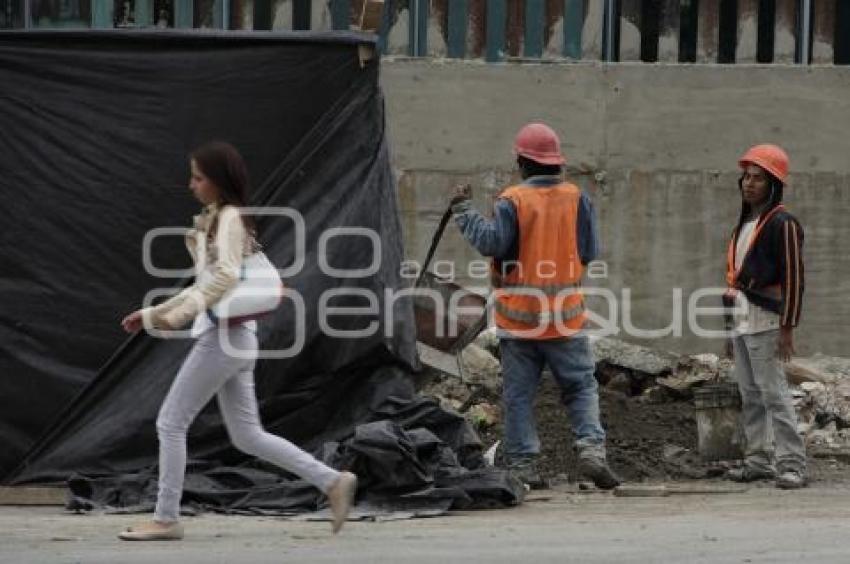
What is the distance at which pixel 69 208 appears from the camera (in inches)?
396

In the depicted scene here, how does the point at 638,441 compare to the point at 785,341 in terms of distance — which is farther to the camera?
the point at 638,441

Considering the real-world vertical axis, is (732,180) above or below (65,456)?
above

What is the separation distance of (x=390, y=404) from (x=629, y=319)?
144 inches

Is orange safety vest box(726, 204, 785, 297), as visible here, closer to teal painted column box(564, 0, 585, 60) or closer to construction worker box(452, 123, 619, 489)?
construction worker box(452, 123, 619, 489)

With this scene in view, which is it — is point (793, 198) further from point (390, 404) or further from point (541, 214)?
point (390, 404)

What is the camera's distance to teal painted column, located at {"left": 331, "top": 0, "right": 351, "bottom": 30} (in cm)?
1330

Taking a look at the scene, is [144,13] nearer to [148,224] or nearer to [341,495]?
[148,224]

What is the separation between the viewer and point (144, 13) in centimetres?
1321

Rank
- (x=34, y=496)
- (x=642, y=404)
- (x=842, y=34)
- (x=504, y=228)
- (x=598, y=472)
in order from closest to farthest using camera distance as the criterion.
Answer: (x=34, y=496), (x=504, y=228), (x=598, y=472), (x=642, y=404), (x=842, y=34)

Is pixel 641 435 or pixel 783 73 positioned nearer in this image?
pixel 641 435

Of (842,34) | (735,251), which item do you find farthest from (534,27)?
(735,251)

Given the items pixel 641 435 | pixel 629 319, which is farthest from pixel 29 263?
pixel 629 319

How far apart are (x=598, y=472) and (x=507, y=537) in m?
1.74

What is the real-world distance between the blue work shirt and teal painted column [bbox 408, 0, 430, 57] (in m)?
3.06
